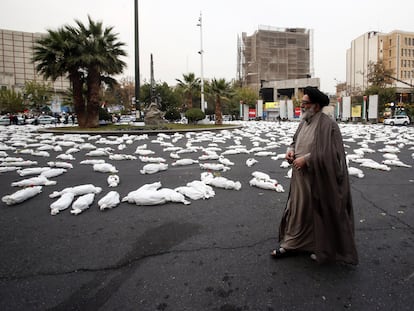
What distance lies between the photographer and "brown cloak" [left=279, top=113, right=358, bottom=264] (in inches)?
91.0

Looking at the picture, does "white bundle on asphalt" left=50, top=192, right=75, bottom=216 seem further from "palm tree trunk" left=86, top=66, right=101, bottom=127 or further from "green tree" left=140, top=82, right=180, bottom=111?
"green tree" left=140, top=82, right=180, bottom=111

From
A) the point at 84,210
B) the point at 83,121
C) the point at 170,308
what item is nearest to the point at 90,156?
the point at 84,210

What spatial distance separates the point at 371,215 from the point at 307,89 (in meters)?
2.25

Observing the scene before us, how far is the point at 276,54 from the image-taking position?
66250 mm

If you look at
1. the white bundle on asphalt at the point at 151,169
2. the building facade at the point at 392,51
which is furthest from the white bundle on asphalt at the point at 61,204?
the building facade at the point at 392,51

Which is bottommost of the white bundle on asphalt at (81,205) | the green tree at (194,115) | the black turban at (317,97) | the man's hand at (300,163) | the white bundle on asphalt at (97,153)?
the white bundle on asphalt at (81,205)

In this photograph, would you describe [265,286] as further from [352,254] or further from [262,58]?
[262,58]

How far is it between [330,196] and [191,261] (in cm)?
135

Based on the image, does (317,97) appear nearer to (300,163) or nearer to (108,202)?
(300,163)

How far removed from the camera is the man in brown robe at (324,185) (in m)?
2.32

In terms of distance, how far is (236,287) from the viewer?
2295 mm

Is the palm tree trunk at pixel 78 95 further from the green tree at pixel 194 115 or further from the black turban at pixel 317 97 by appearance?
the black turban at pixel 317 97

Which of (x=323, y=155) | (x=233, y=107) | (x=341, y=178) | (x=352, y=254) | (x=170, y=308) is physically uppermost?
(x=233, y=107)

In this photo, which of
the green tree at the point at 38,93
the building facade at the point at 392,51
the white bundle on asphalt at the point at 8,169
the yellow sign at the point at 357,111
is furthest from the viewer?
the building facade at the point at 392,51
